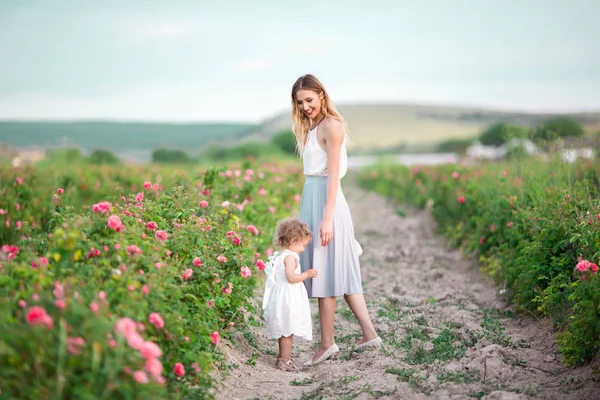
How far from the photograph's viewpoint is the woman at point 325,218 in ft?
16.0

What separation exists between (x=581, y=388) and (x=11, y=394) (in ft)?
11.1

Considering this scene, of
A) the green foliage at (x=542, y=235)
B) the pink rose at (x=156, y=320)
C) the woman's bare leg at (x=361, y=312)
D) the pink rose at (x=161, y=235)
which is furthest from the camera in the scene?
the woman's bare leg at (x=361, y=312)

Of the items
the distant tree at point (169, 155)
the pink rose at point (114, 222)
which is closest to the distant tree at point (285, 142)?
the distant tree at point (169, 155)

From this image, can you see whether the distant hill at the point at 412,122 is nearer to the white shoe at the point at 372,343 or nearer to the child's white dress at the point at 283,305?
the white shoe at the point at 372,343

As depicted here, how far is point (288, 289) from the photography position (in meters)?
4.86

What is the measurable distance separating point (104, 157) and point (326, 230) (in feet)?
62.4

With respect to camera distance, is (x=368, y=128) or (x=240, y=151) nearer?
(x=240, y=151)

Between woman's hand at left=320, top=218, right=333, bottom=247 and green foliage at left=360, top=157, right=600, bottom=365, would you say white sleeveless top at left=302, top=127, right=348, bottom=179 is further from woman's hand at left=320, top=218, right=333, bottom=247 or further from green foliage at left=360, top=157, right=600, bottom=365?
green foliage at left=360, top=157, right=600, bottom=365

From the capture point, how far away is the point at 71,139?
12000 millimetres

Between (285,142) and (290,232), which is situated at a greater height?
(285,142)

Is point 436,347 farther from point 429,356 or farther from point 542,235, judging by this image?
point 542,235

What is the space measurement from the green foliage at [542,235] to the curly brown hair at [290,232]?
1963mm

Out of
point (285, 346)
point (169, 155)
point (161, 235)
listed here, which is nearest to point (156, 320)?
point (161, 235)

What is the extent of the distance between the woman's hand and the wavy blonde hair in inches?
27.8
